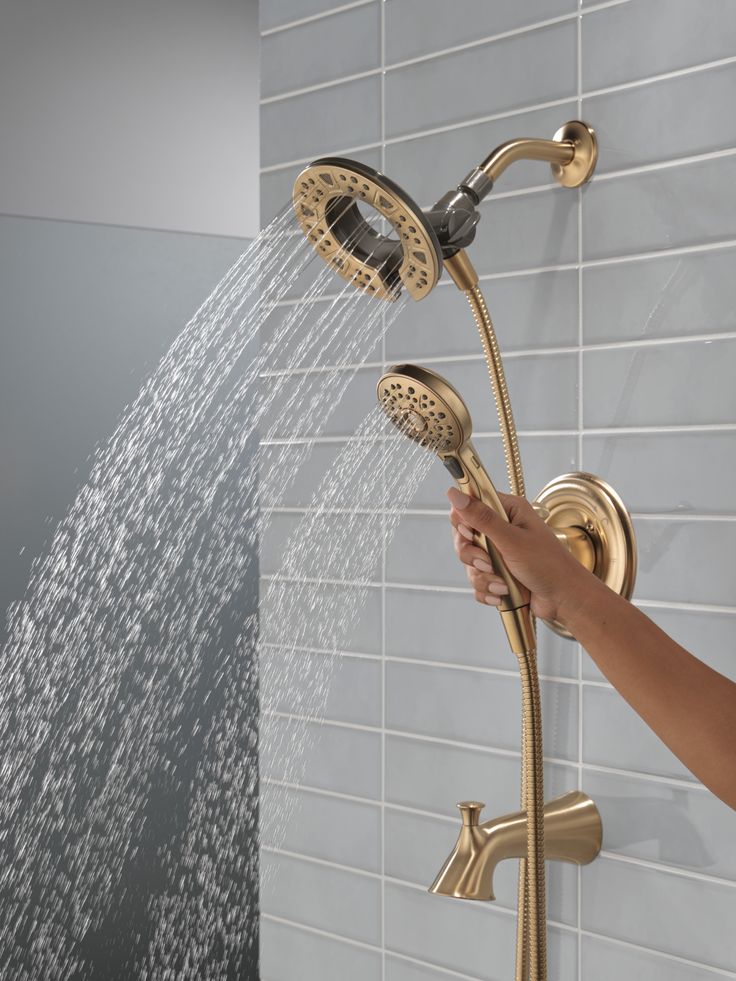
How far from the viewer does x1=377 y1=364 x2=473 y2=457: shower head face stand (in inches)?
31.9

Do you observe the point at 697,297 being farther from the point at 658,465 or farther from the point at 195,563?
the point at 195,563

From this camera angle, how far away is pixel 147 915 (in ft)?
8.31

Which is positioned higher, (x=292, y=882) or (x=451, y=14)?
(x=451, y=14)

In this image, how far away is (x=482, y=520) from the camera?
830 mm

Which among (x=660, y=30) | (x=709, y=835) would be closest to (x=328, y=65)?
(x=660, y=30)

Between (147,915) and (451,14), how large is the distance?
81.7 inches

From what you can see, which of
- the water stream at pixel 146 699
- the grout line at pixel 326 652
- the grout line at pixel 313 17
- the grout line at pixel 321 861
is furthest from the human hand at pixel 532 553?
the water stream at pixel 146 699

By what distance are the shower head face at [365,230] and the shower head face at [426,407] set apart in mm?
59

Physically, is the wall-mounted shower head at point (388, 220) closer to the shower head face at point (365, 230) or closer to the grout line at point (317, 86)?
the shower head face at point (365, 230)

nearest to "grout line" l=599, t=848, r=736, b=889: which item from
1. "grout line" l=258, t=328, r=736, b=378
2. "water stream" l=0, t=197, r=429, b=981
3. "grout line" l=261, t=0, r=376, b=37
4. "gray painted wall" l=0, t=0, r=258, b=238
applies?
"grout line" l=258, t=328, r=736, b=378

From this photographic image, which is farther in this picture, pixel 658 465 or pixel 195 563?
pixel 195 563

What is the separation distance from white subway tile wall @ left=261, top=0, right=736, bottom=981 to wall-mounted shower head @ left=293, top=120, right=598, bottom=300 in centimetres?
10

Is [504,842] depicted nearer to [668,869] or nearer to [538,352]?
[668,869]

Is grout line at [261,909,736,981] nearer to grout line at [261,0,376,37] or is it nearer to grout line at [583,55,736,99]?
grout line at [583,55,736,99]
